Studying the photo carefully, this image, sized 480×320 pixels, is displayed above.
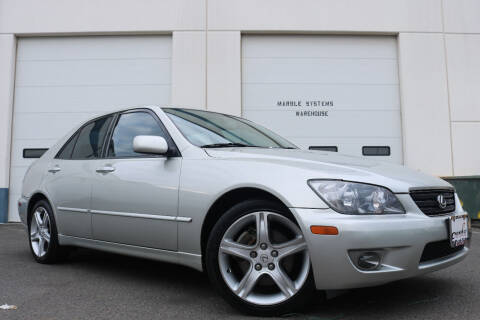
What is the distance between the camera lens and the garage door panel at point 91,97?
26.7 ft

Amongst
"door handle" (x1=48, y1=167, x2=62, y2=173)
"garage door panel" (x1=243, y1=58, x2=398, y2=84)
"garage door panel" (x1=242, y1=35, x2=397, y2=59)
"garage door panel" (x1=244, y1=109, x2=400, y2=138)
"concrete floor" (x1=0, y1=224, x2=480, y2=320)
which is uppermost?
"garage door panel" (x1=242, y1=35, x2=397, y2=59)

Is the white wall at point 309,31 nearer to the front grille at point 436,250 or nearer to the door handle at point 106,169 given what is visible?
the door handle at point 106,169

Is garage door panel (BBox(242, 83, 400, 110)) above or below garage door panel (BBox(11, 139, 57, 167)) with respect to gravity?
above

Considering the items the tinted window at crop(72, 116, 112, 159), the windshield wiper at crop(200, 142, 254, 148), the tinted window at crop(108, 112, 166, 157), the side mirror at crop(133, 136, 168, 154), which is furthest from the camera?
the tinted window at crop(72, 116, 112, 159)

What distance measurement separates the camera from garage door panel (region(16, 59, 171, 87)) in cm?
817

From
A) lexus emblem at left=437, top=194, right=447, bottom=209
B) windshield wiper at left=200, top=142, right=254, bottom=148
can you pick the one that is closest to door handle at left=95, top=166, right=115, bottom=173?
windshield wiper at left=200, top=142, right=254, bottom=148

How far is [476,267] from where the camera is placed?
3.63m

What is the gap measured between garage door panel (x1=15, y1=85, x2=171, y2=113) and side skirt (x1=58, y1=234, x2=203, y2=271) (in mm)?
4709

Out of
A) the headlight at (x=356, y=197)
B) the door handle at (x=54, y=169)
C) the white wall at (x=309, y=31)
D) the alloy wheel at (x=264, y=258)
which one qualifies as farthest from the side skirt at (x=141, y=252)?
the white wall at (x=309, y=31)

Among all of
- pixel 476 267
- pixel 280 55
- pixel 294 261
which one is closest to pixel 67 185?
pixel 294 261

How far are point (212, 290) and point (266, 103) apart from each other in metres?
5.51

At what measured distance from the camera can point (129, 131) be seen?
11.5 ft

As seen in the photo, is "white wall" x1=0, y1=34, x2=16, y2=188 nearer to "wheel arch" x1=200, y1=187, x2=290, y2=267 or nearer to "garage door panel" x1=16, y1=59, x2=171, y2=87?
"garage door panel" x1=16, y1=59, x2=171, y2=87

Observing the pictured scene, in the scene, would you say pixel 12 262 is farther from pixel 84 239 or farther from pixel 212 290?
pixel 212 290
